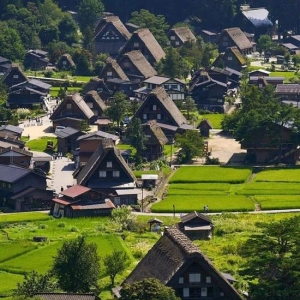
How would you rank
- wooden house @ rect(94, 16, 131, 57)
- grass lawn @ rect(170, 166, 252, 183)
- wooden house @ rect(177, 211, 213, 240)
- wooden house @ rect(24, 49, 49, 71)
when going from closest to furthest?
wooden house @ rect(177, 211, 213, 240)
grass lawn @ rect(170, 166, 252, 183)
wooden house @ rect(24, 49, 49, 71)
wooden house @ rect(94, 16, 131, 57)

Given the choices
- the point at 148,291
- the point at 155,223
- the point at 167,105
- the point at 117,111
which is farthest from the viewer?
the point at 117,111

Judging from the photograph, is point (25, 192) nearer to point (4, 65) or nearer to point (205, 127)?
point (205, 127)

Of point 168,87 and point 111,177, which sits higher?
point 111,177

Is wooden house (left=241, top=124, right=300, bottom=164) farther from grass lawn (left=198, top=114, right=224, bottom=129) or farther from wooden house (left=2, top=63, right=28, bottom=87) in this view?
wooden house (left=2, top=63, right=28, bottom=87)

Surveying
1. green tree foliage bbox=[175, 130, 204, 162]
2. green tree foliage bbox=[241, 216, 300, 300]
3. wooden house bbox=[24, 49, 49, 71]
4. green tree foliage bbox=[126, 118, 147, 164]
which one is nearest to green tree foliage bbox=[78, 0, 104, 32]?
wooden house bbox=[24, 49, 49, 71]

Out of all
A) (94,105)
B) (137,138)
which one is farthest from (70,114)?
(137,138)

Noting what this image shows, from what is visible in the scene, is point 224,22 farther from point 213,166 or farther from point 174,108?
point 213,166

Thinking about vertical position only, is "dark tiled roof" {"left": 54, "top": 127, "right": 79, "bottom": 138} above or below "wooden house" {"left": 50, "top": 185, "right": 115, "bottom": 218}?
below
